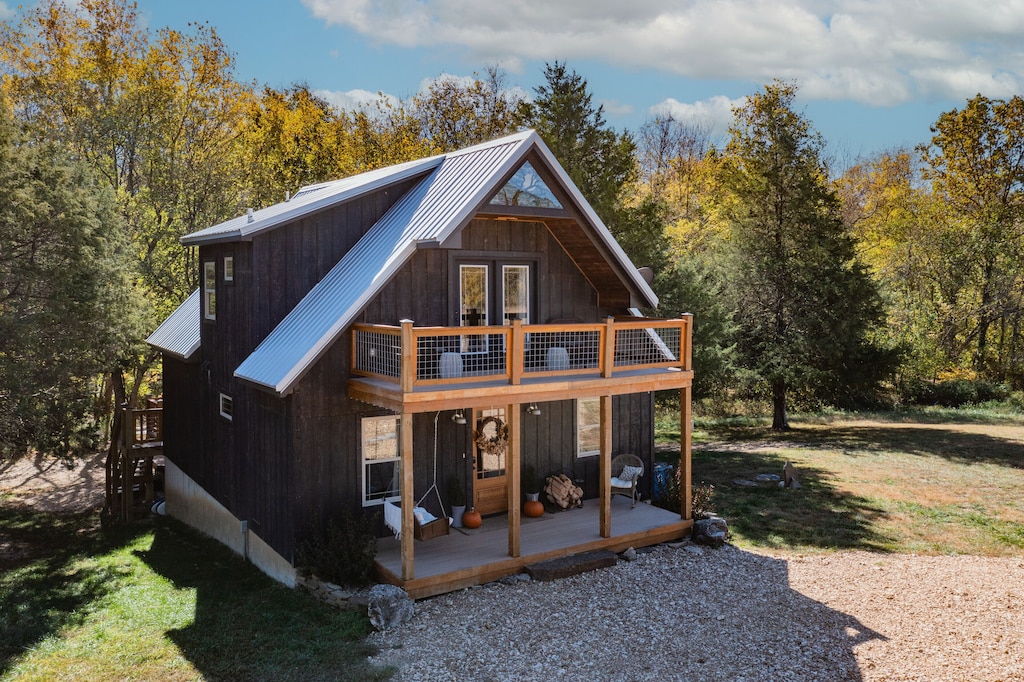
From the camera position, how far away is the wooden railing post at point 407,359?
35.7 ft

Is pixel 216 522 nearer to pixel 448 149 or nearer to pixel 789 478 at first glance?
pixel 789 478

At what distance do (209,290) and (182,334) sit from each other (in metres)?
2.74

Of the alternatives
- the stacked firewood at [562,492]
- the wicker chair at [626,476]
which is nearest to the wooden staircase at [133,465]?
the stacked firewood at [562,492]

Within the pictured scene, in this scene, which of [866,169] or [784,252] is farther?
[866,169]

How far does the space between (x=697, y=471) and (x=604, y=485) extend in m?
8.00

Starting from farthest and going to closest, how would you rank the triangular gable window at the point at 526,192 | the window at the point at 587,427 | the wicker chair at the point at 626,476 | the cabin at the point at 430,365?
the window at the point at 587,427 → the wicker chair at the point at 626,476 → the triangular gable window at the point at 526,192 → the cabin at the point at 430,365

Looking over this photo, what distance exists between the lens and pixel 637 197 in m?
44.9

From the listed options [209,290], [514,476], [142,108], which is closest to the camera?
[514,476]

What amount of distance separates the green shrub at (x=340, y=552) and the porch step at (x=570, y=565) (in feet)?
8.26

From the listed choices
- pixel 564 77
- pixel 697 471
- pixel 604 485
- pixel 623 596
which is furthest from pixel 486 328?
pixel 564 77

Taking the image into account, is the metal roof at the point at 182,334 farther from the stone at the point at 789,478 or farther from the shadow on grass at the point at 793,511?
the stone at the point at 789,478

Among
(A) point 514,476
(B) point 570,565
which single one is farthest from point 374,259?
(B) point 570,565

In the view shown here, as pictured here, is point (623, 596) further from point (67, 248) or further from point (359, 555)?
point (67, 248)

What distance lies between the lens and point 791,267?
26.2 metres
